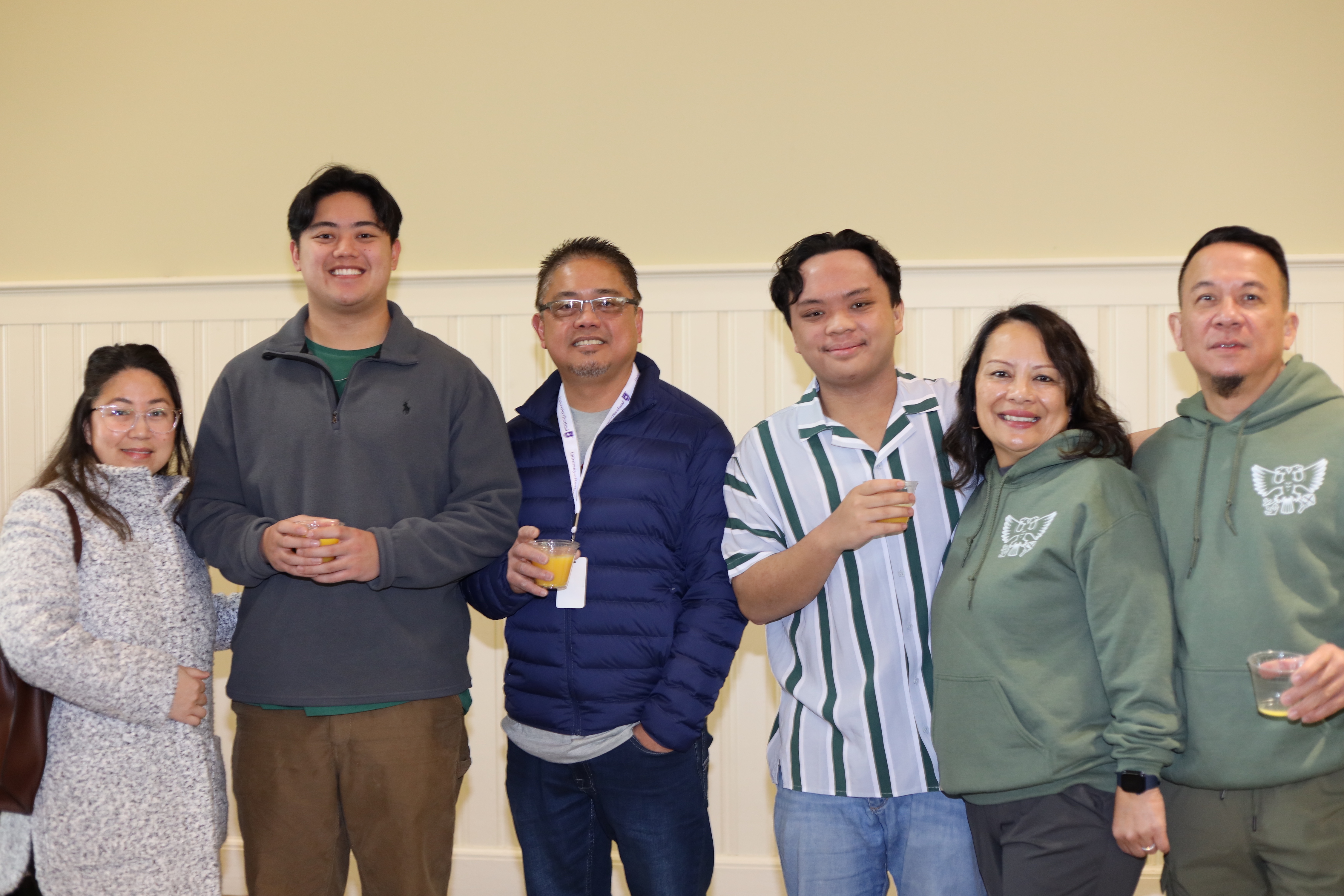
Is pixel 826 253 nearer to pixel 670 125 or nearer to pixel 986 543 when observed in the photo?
pixel 986 543

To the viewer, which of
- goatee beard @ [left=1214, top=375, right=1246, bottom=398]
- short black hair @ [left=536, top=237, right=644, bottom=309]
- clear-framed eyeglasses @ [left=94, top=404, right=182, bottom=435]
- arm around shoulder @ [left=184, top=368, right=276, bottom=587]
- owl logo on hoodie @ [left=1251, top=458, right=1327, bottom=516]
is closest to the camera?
owl logo on hoodie @ [left=1251, top=458, right=1327, bottom=516]

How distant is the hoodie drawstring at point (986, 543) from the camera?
69.9 inches

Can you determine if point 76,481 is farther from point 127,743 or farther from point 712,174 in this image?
point 712,174

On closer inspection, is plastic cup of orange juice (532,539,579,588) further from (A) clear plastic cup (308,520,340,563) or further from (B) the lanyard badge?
(A) clear plastic cup (308,520,340,563)

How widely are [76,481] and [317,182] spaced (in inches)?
33.3

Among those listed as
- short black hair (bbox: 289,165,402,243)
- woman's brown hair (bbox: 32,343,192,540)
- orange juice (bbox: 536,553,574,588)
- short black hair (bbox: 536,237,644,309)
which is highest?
short black hair (bbox: 289,165,402,243)

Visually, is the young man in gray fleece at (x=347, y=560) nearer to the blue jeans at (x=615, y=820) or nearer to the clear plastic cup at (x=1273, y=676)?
the blue jeans at (x=615, y=820)

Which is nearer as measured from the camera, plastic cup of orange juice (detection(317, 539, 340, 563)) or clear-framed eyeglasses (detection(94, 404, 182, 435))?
plastic cup of orange juice (detection(317, 539, 340, 563))

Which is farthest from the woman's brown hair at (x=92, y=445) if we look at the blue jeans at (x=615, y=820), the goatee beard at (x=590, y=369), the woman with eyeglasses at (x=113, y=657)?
the blue jeans at (x=615, y=820)

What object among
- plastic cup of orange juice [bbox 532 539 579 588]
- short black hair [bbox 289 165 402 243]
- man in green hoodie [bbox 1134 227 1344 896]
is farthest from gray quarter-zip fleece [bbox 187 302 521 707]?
man in green hoodie [bbox 1134 227 1344 896]

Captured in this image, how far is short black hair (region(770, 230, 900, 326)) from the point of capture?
2.06 m

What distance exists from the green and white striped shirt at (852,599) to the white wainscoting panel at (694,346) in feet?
4.15

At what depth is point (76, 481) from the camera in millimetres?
2119

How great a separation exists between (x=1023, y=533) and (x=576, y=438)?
102cm
